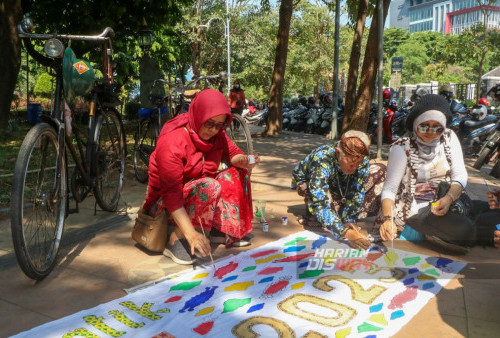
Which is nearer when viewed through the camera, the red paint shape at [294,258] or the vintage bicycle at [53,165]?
the vintage bicycle at [53,165]

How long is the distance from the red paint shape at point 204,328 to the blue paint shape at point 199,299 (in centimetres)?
19

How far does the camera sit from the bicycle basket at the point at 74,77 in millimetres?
3113

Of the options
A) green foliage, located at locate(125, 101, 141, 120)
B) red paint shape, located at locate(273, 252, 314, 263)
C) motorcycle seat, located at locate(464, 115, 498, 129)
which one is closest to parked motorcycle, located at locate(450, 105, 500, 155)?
motorcycle seat, located at locate(464, 115, 498, 129)

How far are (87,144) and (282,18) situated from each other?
9790 mm

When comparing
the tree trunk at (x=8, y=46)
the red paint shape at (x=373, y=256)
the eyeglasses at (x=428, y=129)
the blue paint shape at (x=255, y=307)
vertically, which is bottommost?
the blue paint shape at (x=255, y=307)

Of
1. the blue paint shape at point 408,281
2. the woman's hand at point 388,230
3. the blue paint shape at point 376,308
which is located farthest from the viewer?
the woman's hand at point 388,230

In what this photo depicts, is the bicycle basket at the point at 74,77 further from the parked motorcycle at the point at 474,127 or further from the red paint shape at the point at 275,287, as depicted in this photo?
the parked motorcycle at the point at 474,127

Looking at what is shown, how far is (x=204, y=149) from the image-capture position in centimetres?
331

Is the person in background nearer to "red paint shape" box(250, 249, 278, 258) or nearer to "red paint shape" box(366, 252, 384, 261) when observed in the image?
"red paint shape" box(250, 249, 278, 258)

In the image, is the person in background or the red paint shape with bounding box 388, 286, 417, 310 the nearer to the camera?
the red paint shape with bounding box 388, 286, 417, 310

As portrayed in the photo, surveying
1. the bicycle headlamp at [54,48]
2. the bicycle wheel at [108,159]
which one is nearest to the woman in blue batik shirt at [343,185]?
the bicycle wheel at [108,159]

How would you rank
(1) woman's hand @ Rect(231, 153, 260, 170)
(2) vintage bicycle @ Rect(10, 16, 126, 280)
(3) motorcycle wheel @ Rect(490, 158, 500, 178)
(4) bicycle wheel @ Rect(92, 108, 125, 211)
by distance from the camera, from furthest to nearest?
(3) motorcycle wheel @ Rect(490, 158, 500, 178), (4) bicycle wheel @ Rect(92, 108, 125, 211), (1) woman's hand @ Rect(231, 153, 260, 170), (2) vintage bicycle @ Rect(10, 16, 126, 280)

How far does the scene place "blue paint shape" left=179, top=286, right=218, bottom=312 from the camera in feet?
8.61

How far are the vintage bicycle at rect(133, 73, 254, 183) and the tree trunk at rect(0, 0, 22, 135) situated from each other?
154 inches
